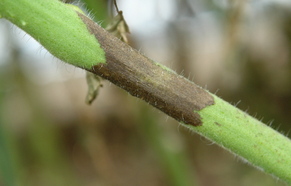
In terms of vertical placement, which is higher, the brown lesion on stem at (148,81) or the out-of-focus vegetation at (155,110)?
the brown lesion on stem at (148,81)

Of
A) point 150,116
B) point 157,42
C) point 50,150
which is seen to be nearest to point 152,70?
point 150,116

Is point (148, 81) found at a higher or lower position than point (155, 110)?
higher

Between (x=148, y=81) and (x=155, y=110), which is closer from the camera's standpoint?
(x=148, y=81)

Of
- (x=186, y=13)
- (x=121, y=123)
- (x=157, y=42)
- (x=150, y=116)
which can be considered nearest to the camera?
(x=150, y=116)

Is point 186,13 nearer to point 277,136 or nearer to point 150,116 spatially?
point 150,116

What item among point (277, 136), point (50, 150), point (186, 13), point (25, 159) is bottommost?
point (25, 159)
